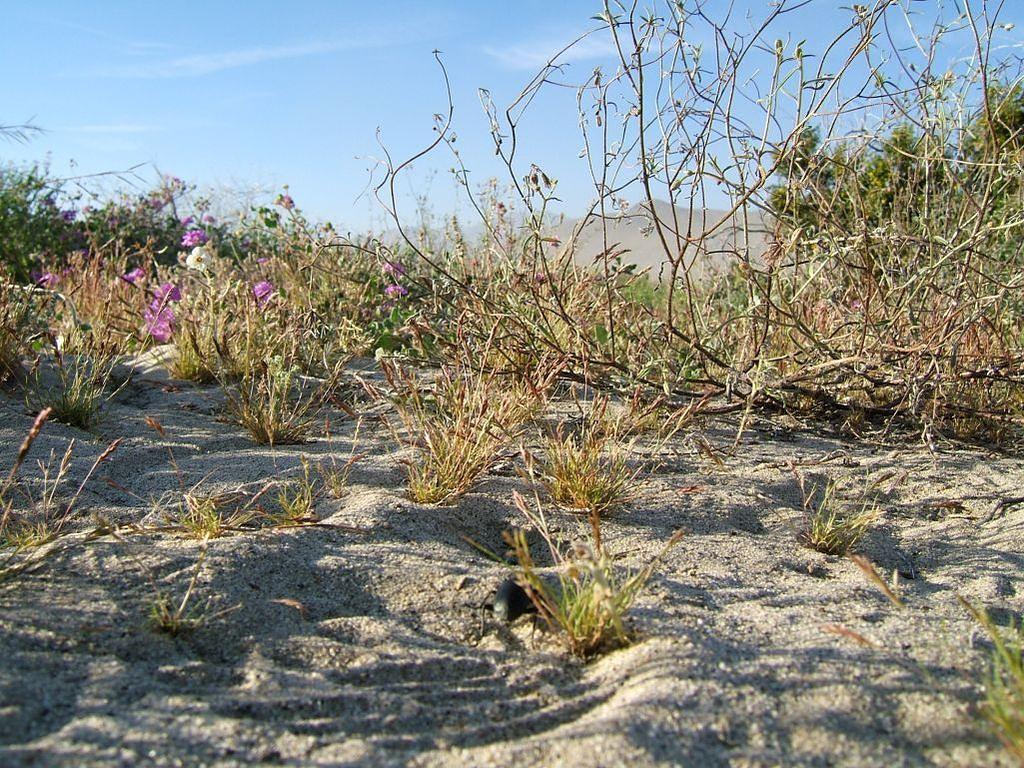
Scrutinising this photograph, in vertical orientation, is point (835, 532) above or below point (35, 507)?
above

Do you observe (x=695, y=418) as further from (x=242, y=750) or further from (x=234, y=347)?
(x=242, y=750)

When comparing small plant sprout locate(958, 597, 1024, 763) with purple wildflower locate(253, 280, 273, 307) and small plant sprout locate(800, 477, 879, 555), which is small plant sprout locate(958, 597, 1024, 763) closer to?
small plant sprout locate(800, 477, 879, 555)

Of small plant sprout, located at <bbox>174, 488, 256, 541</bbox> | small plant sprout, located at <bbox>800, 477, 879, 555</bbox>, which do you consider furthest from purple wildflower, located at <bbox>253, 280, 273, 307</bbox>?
small plant sprout, located at <bbox>800, 477, 879, 555</bbox>

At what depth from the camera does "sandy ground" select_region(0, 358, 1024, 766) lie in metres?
1.39

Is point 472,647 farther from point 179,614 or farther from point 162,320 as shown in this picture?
point 162,320

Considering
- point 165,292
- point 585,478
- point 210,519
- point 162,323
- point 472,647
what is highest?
point 165,292

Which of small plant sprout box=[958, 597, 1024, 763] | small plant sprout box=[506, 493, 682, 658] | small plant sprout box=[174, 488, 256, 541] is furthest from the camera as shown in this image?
small plant sprout box=[174, 488, 256, 541]

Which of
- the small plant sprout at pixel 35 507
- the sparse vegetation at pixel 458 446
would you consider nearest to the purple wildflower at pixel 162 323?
the small plant sprout at pixel 35 507

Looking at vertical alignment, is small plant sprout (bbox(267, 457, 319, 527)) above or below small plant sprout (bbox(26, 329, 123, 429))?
below

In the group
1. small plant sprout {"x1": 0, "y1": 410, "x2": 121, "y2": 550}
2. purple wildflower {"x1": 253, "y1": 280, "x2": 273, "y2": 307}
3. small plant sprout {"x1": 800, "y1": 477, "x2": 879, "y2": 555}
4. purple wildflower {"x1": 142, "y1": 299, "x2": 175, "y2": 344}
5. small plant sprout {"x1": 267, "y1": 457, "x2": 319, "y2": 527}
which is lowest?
small plant sprout {"x1": 0, "y1": 410, "x2": 121, "y2": 550}

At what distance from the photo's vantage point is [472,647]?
1.82 metres

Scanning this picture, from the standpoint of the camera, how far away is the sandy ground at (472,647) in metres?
1.39

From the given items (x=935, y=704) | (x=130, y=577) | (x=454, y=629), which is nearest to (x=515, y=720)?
(x=454, y=629)

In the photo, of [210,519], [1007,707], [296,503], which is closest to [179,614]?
[210,519]
